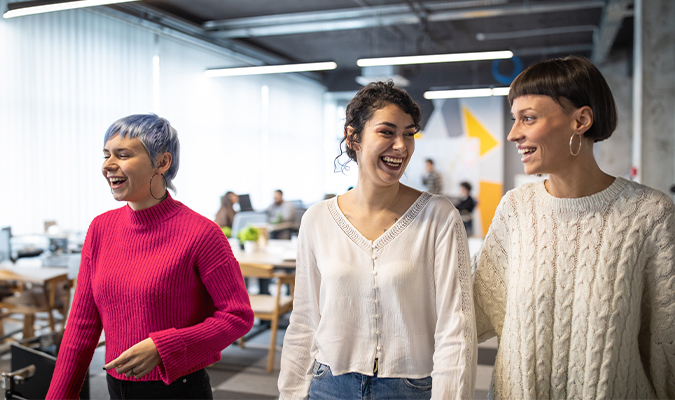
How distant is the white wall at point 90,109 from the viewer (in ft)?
20.0

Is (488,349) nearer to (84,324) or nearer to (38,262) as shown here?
(84,324)

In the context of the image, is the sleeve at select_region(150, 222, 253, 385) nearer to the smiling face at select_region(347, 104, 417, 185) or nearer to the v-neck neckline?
the v-neck neckline

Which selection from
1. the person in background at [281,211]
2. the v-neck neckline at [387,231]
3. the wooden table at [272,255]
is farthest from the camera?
the person in background at [281,211]

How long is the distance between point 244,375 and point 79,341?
258cm

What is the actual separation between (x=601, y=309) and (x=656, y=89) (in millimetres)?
5176

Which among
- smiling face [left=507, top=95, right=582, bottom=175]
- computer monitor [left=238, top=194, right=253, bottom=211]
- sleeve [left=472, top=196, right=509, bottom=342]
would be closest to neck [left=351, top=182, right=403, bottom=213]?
sleeve [left=472, top=196, right=509, bottom=342]

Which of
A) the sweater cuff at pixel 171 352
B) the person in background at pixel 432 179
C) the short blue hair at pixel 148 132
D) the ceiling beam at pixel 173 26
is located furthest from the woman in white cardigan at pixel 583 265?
the person in background at pixel 432 179

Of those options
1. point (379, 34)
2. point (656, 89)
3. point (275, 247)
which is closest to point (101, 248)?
point (275, 247)

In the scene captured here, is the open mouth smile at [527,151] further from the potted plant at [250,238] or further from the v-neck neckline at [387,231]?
the potted plant at [250,238]

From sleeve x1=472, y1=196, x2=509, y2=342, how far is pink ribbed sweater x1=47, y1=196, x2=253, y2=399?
0.69 metres

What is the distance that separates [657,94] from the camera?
539cm

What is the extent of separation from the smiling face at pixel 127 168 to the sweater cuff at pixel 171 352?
415mm

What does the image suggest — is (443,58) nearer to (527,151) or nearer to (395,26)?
(395,26)

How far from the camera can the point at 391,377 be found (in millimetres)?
1383
